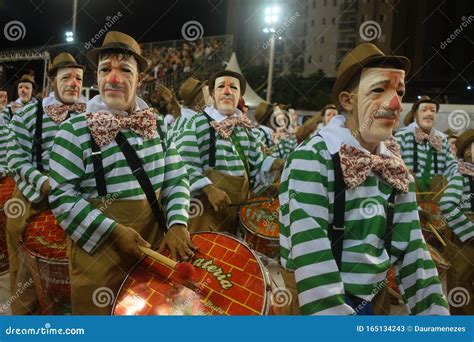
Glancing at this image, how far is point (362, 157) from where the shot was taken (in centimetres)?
141

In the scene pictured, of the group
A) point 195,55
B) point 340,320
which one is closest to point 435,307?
point 340,320

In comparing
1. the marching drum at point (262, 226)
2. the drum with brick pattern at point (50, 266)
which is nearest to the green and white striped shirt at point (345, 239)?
the drum with brick pattern at point (50, 266)

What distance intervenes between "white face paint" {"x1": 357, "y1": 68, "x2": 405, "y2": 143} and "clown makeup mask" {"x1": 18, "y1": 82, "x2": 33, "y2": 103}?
2.75 metres

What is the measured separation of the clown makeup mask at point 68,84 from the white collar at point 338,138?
1565mm

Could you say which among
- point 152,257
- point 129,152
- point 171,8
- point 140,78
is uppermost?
point 171,8

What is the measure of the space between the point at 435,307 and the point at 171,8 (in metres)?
1.75

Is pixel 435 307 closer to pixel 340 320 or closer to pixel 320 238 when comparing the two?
pixel 340 320

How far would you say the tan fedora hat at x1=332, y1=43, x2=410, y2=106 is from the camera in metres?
1.46

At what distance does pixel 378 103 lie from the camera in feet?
4.79

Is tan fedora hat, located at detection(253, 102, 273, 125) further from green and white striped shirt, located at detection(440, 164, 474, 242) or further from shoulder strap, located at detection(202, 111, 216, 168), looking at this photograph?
green and white striped shirt, located at detection(440, 164, 474, 242)

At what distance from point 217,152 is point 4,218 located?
1.22 m

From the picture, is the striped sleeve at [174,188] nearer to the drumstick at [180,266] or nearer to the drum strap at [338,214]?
the drumstick at [180,266]

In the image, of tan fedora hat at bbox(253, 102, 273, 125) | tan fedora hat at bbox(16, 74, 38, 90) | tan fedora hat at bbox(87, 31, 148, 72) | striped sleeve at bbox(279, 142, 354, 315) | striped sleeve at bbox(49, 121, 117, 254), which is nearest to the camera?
striped sleeve at bbox(279, 142, 354, 315)

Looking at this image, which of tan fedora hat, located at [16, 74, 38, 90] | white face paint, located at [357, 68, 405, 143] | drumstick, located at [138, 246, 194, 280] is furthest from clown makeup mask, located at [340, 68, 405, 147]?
tan fedora hat, located at [16, 74, 38, 90]
